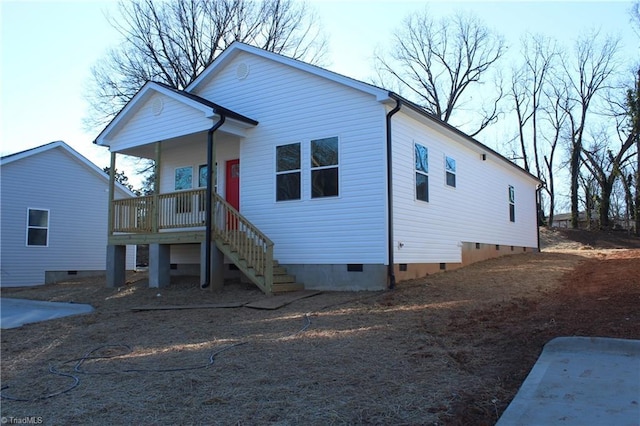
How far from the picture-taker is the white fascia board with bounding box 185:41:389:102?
34.8ft

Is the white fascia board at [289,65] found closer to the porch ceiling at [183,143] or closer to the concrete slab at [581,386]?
the porch ceiling at [183,143]

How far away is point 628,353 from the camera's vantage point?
4668mm

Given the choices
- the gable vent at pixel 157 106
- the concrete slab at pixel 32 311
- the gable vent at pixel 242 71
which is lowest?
the concrete slab at pixel 32 311

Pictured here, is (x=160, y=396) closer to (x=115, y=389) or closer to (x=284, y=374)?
(x=115, y=389)

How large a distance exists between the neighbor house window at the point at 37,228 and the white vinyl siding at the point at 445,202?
14258 mm

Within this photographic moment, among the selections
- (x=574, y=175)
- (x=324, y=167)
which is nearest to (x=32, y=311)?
(x=324, y=167)

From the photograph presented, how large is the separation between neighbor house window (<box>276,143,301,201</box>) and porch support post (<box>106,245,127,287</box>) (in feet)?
17.0

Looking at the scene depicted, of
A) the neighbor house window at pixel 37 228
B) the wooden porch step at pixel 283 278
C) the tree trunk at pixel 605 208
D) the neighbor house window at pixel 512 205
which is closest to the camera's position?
the wooden porch step at pixel 283 278

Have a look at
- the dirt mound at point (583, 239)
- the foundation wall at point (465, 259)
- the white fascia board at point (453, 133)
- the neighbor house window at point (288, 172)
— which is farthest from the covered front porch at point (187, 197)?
the dirt mound at point (583, 239)

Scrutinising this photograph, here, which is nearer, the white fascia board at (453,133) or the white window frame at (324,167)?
the white window frame at (324,167)

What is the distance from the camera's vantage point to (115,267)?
1387 centimetres

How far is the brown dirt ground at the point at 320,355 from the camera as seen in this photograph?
419 cm

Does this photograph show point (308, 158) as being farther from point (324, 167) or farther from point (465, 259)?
point (465, 259)

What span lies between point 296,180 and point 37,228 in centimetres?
1199
